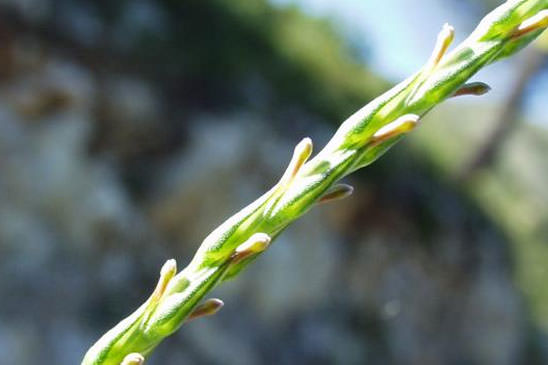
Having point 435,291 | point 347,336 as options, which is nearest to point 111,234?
point 347,336

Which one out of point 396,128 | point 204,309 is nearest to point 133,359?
point 204,309

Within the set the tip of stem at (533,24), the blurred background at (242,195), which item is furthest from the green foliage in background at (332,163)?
the blurred background at (242,195)

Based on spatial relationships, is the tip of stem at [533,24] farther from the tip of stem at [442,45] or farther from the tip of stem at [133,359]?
the tip of stem at [133,359]

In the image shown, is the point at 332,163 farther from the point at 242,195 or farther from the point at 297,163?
the point at 242,195

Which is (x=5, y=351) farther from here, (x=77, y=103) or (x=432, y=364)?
(x=432, y=364)

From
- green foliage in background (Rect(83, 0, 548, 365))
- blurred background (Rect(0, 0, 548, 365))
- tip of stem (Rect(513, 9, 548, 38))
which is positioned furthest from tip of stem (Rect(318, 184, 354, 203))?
blurred background (Rect(0, 0, 548, 365))

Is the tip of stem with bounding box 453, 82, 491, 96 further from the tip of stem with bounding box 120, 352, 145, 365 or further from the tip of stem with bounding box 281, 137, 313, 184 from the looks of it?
the tip of stem with bounding box 120, 352, 145, 365
